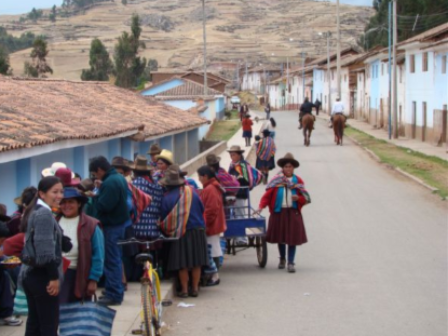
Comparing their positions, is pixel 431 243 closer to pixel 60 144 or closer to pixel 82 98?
pixel 60 144

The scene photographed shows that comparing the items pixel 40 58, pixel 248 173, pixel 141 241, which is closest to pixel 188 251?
pixel 141 241

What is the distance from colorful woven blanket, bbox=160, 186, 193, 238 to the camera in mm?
9445

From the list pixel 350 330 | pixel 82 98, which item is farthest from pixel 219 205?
pixel 82 98

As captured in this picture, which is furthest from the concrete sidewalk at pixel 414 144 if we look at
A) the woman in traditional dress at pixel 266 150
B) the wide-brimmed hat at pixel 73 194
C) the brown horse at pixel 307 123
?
the wide-brimmed hat at pixel 73 194

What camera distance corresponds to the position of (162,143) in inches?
1027

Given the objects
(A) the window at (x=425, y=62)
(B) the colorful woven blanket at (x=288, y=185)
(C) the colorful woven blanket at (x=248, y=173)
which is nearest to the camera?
(B) the colorful woven blanket at (x=288, y=185)

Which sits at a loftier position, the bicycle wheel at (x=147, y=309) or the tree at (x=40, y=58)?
the tree at (x=40, y=58)

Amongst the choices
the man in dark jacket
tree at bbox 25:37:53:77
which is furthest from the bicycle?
tree at bbox 25:37:53:77

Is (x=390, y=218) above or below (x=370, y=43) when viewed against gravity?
below

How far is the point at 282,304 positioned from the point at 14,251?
3.94m

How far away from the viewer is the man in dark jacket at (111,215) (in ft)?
26.6

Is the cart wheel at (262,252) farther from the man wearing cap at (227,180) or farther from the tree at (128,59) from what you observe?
the tree at (128,59)

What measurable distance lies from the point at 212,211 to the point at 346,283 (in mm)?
2187

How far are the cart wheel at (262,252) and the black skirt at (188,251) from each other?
2.21m
